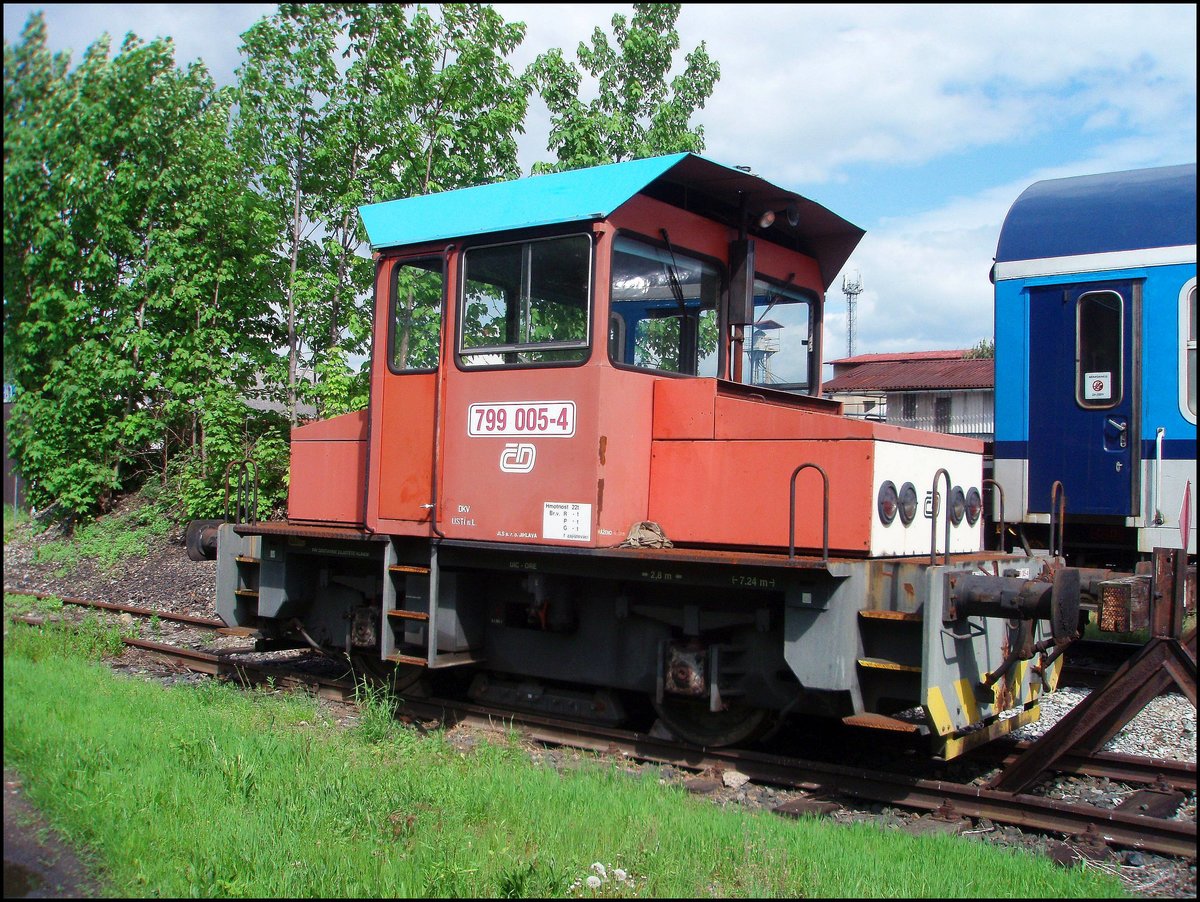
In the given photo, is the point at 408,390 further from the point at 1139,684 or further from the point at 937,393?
A: the point at 937,393

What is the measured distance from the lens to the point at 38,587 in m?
4.07

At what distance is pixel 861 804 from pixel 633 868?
1.84 meters

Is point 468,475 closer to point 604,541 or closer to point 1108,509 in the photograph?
point 604,541

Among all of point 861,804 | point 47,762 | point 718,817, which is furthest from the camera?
point 861,804

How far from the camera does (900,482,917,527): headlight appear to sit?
5777mm

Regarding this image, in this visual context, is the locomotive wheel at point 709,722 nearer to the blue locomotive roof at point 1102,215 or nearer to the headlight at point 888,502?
the headlight at point 888,502

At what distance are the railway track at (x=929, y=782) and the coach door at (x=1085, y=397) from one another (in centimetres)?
290

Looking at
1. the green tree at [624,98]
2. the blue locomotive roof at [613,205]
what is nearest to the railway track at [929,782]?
the blue locomotive roof at [613,205]

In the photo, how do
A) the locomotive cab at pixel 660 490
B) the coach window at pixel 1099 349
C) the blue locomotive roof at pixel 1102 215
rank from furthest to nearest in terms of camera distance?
the coach window at pixel 1099 349, the blue locomotive roof at pixel 1102 215, the locomotive cab at pixel 660 490

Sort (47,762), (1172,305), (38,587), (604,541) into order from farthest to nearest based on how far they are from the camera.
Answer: (1172,305)
(604,541)
(38,587)
(47,762)

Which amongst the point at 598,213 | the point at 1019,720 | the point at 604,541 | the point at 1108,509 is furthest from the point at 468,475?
the point at 1108,509

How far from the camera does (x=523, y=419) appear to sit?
6.28 metres

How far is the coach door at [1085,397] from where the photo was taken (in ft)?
27.2

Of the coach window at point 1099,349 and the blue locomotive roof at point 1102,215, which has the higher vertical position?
the blue locomotive roof at point 1102,215
